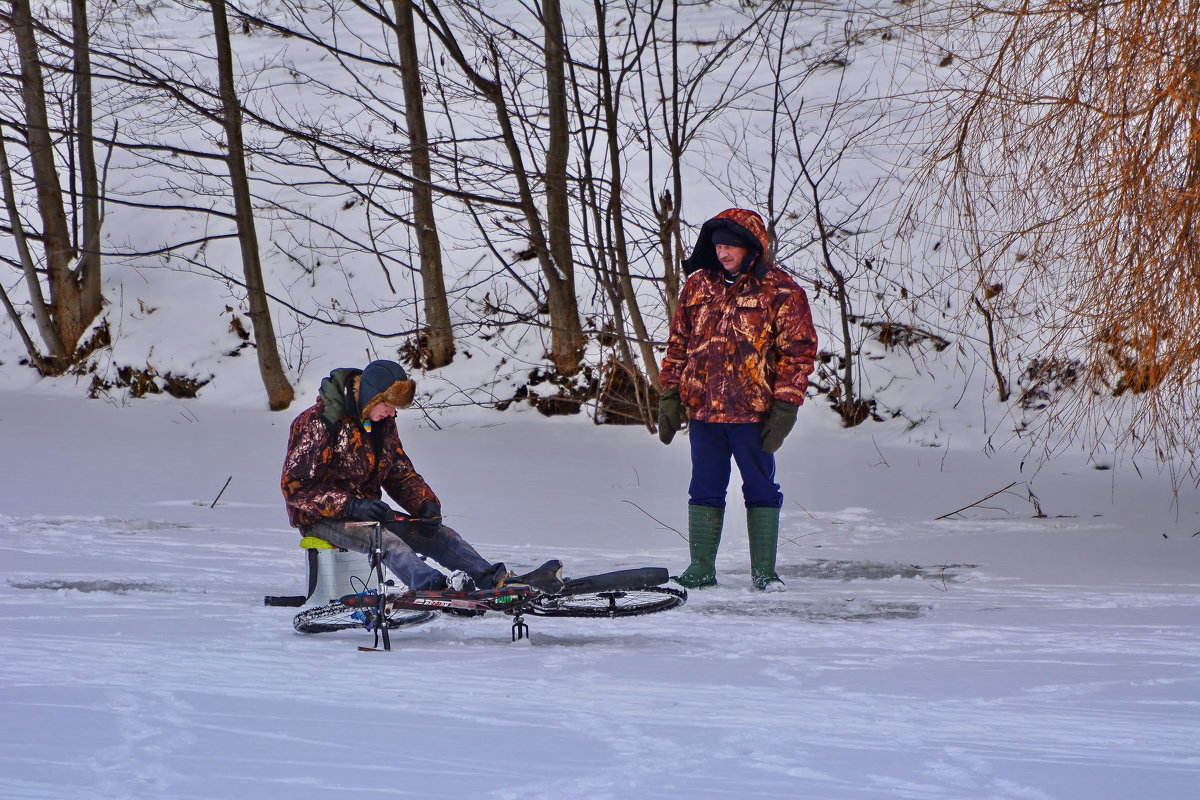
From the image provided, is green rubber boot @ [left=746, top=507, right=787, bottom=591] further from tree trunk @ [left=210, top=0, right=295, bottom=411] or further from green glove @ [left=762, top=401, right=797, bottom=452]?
tree trunk @ [left=210, top=0, right=295, bottom=411]

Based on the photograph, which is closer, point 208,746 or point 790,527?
point 208,746

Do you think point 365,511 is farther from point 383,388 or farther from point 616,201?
point 616,201

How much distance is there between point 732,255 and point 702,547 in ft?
4.27

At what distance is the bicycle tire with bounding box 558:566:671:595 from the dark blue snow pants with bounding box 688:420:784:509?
1113 mm

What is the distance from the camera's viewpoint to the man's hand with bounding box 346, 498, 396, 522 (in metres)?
4.49

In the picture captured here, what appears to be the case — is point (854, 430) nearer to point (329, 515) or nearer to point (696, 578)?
point (696, 578)

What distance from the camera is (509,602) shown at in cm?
421

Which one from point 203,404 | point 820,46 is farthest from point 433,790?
point 820,46

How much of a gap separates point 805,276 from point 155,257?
8161 millimetres

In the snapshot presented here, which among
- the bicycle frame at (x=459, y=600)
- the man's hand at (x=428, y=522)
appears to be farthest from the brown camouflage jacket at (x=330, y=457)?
the bicycle frame at (x=459, y=600)

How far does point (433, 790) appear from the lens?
265 centimetres

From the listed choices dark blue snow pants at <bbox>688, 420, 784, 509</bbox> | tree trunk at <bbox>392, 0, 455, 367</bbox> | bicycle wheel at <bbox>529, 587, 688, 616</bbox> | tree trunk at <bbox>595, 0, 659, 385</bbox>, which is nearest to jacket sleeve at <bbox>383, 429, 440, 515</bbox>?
bicycle wheel at <bbox>529, 587, 688, 616</bbox>

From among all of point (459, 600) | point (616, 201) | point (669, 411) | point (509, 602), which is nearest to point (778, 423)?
A: point (669, 411)

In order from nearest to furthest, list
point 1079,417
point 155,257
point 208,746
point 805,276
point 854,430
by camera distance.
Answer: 1. point 208,746
2. point 1079,417
3. point 854,430
4. point 805,276
5. point 155,257
